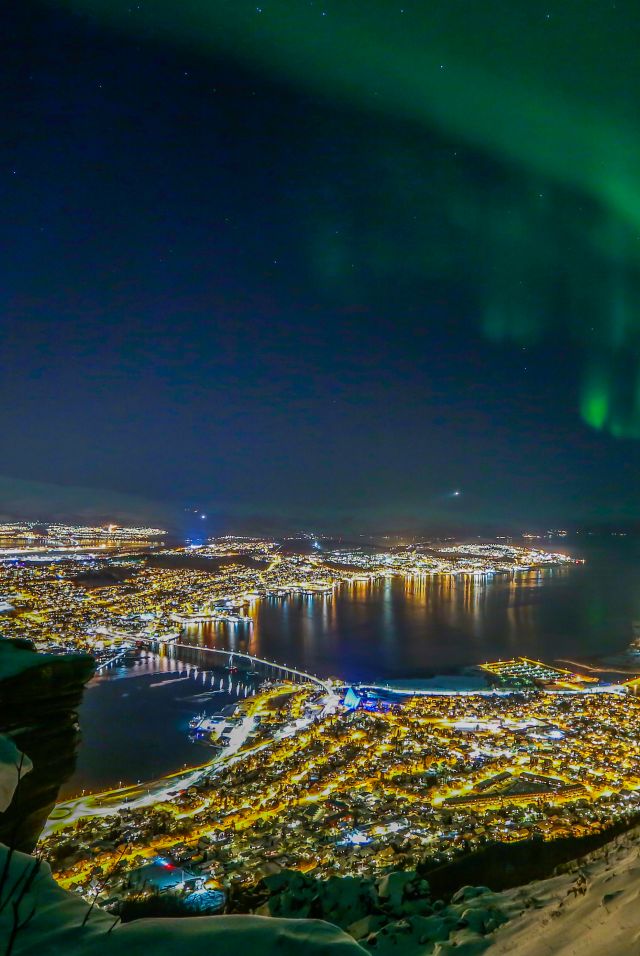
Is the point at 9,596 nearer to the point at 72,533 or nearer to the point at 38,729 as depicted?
the point at 38,729

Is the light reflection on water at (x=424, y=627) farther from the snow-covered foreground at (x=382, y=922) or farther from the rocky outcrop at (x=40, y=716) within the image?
the rocky outcrop at (x=40, y=716)

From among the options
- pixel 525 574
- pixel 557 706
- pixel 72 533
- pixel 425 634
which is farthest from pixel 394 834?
pixel 72 533

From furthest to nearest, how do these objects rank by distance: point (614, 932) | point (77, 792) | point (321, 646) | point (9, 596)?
point (9, 596) → point (321, 646) → point (77, 792) → point (614, 932)

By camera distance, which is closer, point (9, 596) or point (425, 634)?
point (425, 634)

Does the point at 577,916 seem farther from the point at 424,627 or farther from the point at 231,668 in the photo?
the point at 424,627

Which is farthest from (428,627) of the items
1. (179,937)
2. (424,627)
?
(179,937)

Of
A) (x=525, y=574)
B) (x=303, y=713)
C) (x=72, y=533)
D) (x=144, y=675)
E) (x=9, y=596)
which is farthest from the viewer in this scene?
(x=72, y=533)

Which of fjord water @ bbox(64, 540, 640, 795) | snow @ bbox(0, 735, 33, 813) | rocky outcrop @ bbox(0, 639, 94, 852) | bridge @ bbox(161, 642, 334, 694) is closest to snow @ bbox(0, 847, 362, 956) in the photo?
snow @ bbox(0, 735, 33, 813)
